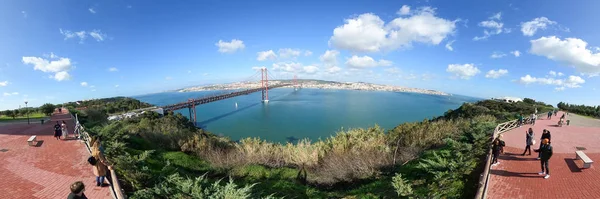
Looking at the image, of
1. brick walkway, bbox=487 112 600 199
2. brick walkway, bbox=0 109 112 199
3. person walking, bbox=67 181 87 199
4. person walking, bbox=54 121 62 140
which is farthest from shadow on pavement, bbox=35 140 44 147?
brick walkway, bbox=487 112 600 199

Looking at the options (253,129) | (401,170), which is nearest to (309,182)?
(401,170)

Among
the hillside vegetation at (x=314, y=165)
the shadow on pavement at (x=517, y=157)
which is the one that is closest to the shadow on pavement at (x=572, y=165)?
the shadow on pavement at (x=517, y=157)

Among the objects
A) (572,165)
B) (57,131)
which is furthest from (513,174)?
(57,131)

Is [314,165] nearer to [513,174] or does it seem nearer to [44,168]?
[513,174]

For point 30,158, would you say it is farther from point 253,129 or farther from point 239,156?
point 253,129

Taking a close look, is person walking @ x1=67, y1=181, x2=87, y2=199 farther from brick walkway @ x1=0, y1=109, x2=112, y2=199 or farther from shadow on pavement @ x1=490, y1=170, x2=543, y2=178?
shadow on pavement @ x1=490, y1=170, x2=543, y2=178

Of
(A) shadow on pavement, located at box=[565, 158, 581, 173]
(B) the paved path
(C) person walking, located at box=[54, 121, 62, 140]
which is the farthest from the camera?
(B) the paved path
